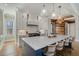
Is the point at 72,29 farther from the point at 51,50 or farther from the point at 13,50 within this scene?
the point at 13,50

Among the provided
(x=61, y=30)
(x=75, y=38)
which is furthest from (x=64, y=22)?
(x=75, y=38)

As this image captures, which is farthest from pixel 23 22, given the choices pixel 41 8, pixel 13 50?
pixel 13 50

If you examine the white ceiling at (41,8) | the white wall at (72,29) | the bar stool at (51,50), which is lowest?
the bar stool at (51,50)

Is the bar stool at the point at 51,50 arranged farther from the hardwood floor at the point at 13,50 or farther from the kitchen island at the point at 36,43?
the hardwood floor at the point at 13,50

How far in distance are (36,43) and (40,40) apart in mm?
79

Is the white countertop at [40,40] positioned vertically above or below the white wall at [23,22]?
below

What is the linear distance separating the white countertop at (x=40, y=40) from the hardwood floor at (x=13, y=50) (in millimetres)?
187

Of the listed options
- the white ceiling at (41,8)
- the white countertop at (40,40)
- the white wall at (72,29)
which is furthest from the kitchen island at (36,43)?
the white ceiling at (41,8)

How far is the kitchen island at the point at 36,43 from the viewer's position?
2184 millimetres

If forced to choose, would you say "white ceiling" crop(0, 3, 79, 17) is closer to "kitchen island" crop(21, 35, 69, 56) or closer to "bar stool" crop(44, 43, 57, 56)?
"kitchen island" crop(21, 35, 69, 56)

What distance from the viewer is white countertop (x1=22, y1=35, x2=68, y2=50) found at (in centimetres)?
219

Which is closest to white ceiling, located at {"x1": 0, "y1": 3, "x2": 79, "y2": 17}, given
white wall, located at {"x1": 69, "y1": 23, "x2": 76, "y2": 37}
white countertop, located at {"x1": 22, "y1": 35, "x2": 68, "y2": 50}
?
white wall, located at {"x1": 69, "y1": 23, "x2": 76, "y2": 37}

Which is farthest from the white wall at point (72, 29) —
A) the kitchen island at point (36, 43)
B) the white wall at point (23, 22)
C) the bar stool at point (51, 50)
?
the white wall at point (23, 22)

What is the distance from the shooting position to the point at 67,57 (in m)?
2.28
